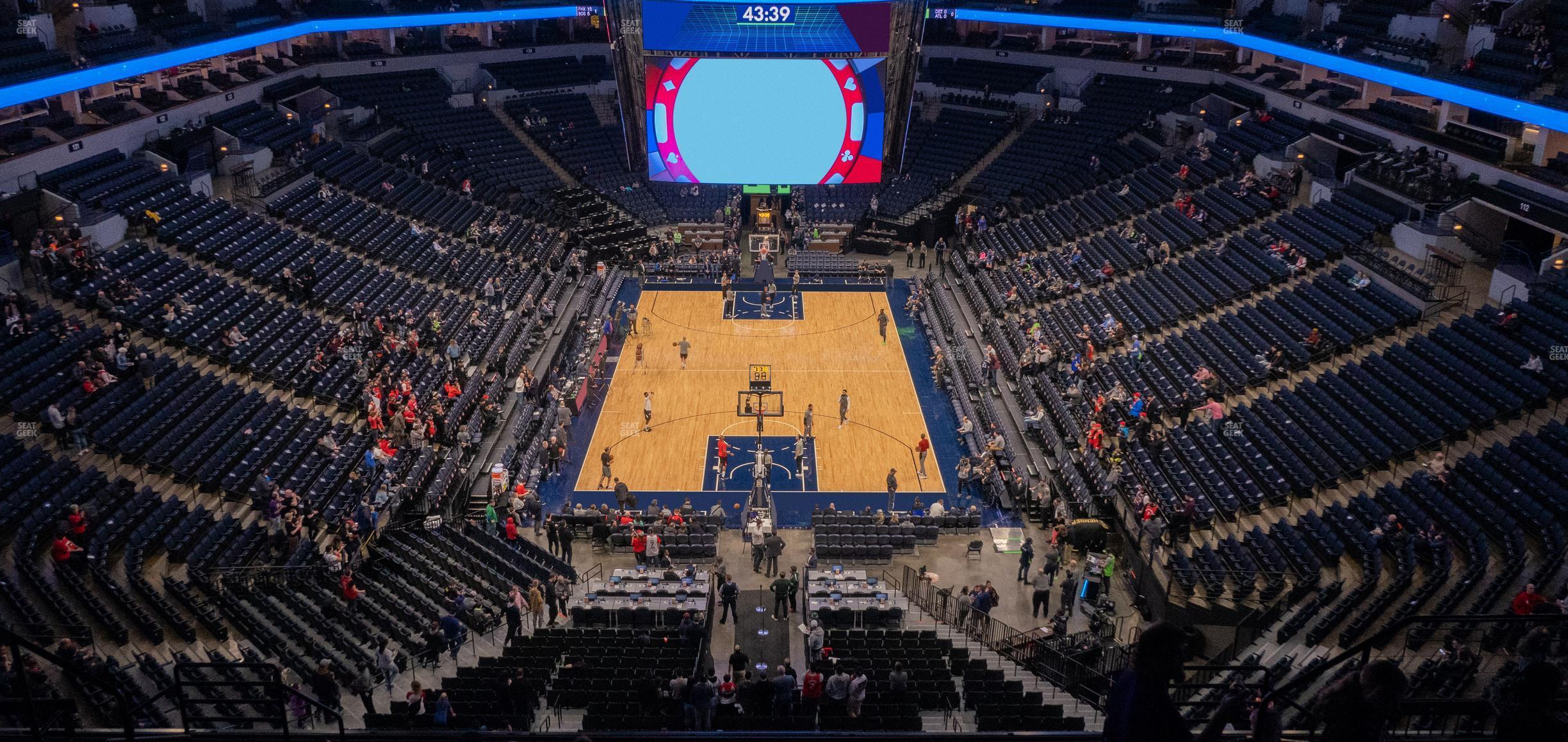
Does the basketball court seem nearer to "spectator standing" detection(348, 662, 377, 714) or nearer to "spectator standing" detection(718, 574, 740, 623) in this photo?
"spectator standing" detection(718, 574, 740, 623)

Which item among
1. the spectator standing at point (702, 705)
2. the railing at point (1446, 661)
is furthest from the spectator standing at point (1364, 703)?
the spectator standing at point (702, 705)

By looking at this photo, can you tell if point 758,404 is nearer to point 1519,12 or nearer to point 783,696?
point 783,696

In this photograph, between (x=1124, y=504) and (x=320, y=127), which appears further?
(x=320, y=127)

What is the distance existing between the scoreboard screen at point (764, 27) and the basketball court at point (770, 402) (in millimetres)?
10612

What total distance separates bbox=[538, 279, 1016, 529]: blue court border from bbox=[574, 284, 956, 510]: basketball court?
84 millimetres

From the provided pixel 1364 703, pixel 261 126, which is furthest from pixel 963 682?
pixel 261 126

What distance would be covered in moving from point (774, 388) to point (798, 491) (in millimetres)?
6730

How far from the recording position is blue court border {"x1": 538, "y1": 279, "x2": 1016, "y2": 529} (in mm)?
28750

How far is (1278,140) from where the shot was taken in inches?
1603

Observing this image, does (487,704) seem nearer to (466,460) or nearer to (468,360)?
(466,460)

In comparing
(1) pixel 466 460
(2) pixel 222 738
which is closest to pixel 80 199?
(1) pixel 466 460

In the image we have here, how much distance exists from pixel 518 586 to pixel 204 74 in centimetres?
3162

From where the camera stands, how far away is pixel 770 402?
34.5m

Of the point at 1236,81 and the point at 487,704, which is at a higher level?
the point at 1236,81
